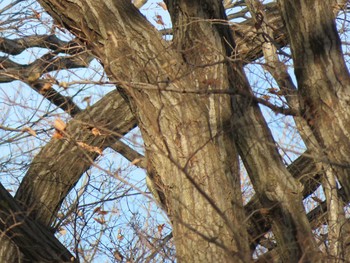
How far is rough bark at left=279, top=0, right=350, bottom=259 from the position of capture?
4566 millimetres

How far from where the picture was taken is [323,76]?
15.1ft

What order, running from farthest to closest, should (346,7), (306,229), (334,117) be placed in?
(346,7), (306,229), (334,117)

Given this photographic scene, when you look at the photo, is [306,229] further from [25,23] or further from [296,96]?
[25,23]

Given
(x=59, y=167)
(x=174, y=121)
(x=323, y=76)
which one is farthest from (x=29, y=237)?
(x=323, y=76)

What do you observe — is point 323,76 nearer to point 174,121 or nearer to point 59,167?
point 174,121

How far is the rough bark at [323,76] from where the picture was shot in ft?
15.0

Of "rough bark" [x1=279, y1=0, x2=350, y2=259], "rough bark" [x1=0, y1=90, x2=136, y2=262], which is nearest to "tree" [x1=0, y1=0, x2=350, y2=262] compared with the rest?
"rough bark" [x1=279, y1=0, x2=350, y2=259]

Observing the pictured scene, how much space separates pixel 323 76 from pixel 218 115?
952 mm

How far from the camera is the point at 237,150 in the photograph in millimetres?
5516

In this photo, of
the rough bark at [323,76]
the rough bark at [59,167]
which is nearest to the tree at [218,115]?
the rough bark at [323,76]

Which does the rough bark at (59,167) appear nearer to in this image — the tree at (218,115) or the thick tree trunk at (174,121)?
the tree at (218,115)

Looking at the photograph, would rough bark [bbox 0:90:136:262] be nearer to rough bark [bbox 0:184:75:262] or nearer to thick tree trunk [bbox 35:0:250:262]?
rough bark [bbox 0:184:75:262]

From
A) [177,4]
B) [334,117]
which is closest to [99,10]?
[177,4]

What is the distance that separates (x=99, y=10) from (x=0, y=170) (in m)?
3.35
